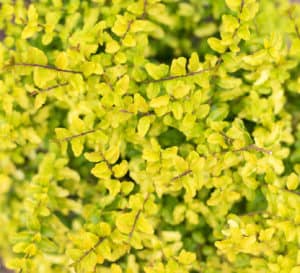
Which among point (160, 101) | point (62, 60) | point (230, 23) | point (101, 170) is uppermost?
point (230, 23)

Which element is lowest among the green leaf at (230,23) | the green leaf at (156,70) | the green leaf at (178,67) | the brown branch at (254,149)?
the brown branch at (254,149)

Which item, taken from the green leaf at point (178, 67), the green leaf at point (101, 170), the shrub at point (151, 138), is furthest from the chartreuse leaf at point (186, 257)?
the green leaf at point (178, 67)

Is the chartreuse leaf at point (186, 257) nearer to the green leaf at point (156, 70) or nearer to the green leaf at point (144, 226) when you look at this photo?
the green leaf at point (144, 226)

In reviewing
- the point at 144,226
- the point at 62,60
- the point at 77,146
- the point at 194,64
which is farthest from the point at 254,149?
the point at 62,60

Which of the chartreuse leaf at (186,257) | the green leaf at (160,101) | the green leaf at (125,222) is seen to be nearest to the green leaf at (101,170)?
the green leaf at (125,222)

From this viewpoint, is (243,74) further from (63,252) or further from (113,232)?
(63,252)

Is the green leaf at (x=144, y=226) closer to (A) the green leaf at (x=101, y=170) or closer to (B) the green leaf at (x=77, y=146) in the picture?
(A) the green leaf at (x=101, y=170)

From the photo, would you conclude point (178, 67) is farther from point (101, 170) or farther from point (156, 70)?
point (101, 170)

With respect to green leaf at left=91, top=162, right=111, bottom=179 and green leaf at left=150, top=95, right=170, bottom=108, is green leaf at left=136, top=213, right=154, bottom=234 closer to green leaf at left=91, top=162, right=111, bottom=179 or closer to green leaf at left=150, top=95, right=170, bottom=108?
green leaf at left=91, top=162, right=111, bottom=179

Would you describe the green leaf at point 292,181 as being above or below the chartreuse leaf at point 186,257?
above
